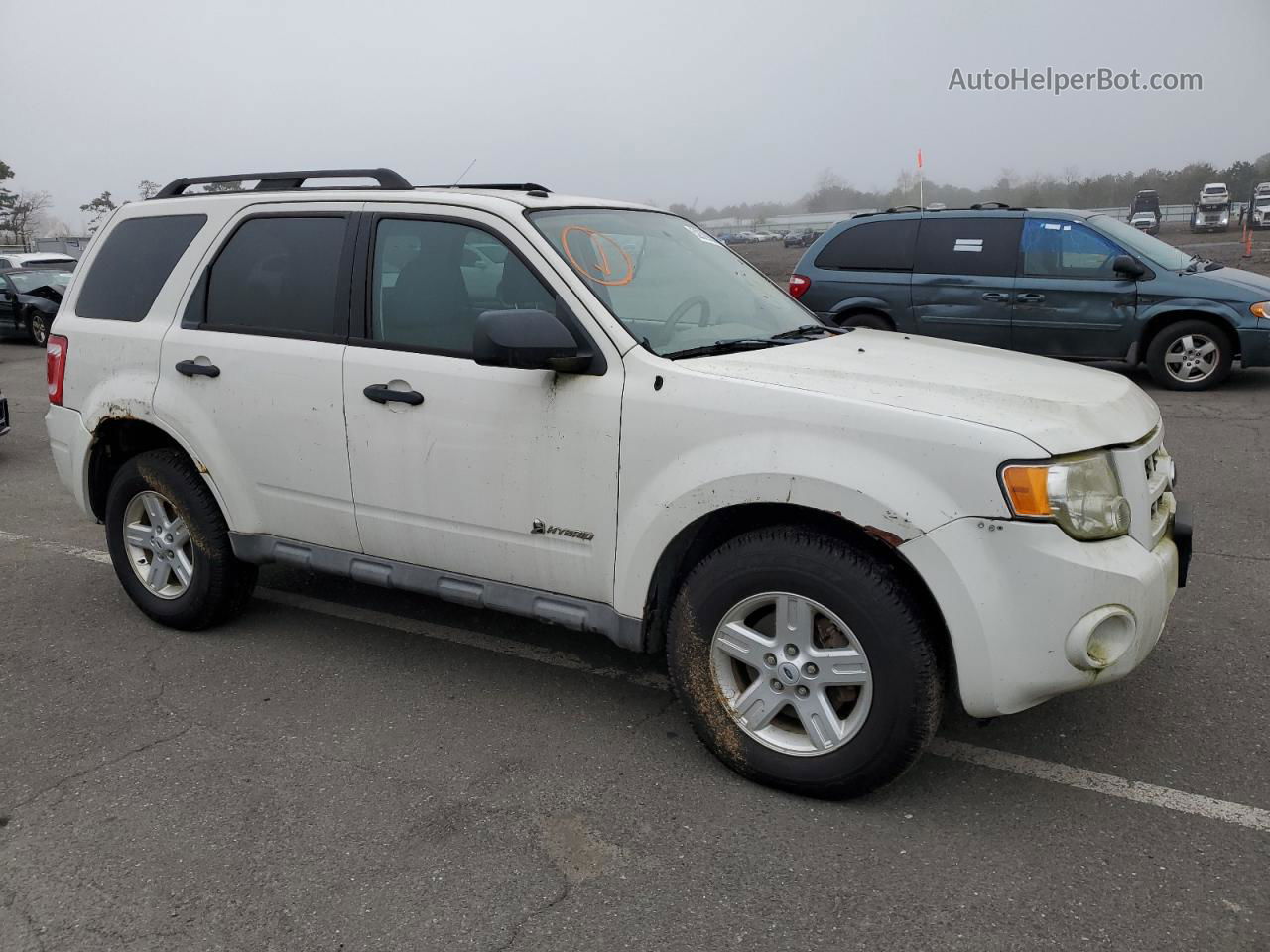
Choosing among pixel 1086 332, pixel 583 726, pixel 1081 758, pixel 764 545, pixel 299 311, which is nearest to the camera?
pixel 764 545

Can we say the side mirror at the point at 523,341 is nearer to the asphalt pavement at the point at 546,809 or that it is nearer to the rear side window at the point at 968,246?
the asphalt pavement at the point at 546,809

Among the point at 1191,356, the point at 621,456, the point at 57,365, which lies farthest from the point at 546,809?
the point at 1191,356

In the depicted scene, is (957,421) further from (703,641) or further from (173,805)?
(173,805)

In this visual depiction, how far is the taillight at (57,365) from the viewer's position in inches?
183

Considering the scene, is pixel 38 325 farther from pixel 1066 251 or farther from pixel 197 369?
pixel 1066 251

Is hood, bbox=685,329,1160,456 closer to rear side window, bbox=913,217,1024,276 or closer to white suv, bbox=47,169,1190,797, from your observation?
white suv, bbox=47,169,1190,797

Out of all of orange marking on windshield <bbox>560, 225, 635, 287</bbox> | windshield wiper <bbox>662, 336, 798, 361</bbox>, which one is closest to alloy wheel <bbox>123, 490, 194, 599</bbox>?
orange marking on windshield <bbox>560, 225, 635, 287</bbox>

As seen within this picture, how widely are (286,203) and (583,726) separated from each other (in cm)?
241

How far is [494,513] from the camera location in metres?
3.55

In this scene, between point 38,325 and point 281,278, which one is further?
point 38,325

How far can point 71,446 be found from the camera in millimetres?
4672

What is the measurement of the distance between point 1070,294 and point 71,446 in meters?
8.46

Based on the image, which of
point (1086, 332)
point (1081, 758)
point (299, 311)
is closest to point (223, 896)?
point (299, 311)

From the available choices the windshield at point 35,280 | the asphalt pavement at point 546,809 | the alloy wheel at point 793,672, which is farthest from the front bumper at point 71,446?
the windshield at point 35,280
